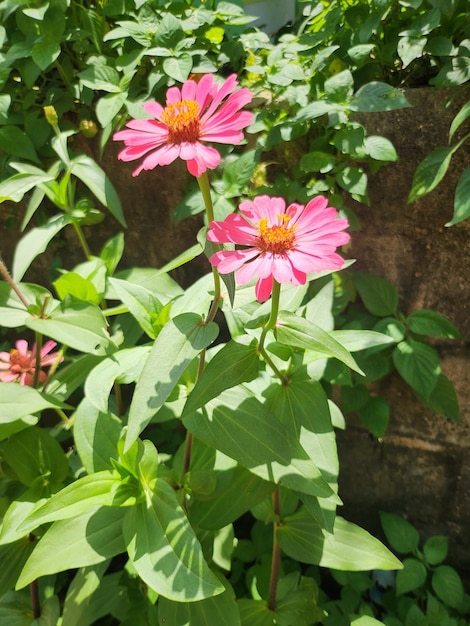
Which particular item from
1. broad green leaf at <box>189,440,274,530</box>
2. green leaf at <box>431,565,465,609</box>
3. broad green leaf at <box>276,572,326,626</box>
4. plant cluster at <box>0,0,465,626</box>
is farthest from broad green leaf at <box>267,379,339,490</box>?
green leaf at <box>431,565,465,609</box>

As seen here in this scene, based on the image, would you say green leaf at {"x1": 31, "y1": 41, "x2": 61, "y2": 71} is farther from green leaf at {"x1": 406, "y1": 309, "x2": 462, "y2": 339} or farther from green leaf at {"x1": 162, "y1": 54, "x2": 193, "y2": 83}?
green leaf at {"x1": 406, "y1": 309, "x2": 462, "y2": 339}

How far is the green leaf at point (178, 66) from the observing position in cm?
98

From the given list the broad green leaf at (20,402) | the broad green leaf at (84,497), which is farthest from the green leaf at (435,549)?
the broad green leaf at (20,402)

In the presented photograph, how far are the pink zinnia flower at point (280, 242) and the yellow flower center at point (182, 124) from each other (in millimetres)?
115

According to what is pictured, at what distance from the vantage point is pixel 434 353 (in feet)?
3.21

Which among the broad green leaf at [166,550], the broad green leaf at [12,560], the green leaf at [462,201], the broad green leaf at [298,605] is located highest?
the green leaf at [462,201]

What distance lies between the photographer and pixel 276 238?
59cm

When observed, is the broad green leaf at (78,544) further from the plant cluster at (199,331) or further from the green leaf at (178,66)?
the green leaf at (178,66)

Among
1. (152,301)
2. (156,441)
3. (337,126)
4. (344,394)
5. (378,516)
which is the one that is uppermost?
(337,126)

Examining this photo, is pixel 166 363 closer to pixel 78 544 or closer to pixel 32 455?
pixel 78 544

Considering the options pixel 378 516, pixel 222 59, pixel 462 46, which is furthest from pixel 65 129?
pixel 378 516

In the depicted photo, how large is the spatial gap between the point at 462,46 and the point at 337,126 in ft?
0.79

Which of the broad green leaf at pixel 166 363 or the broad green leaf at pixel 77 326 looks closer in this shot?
the broad green leaf at pixel 166 363

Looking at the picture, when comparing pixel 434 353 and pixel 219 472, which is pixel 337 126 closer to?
pixel 434 353
